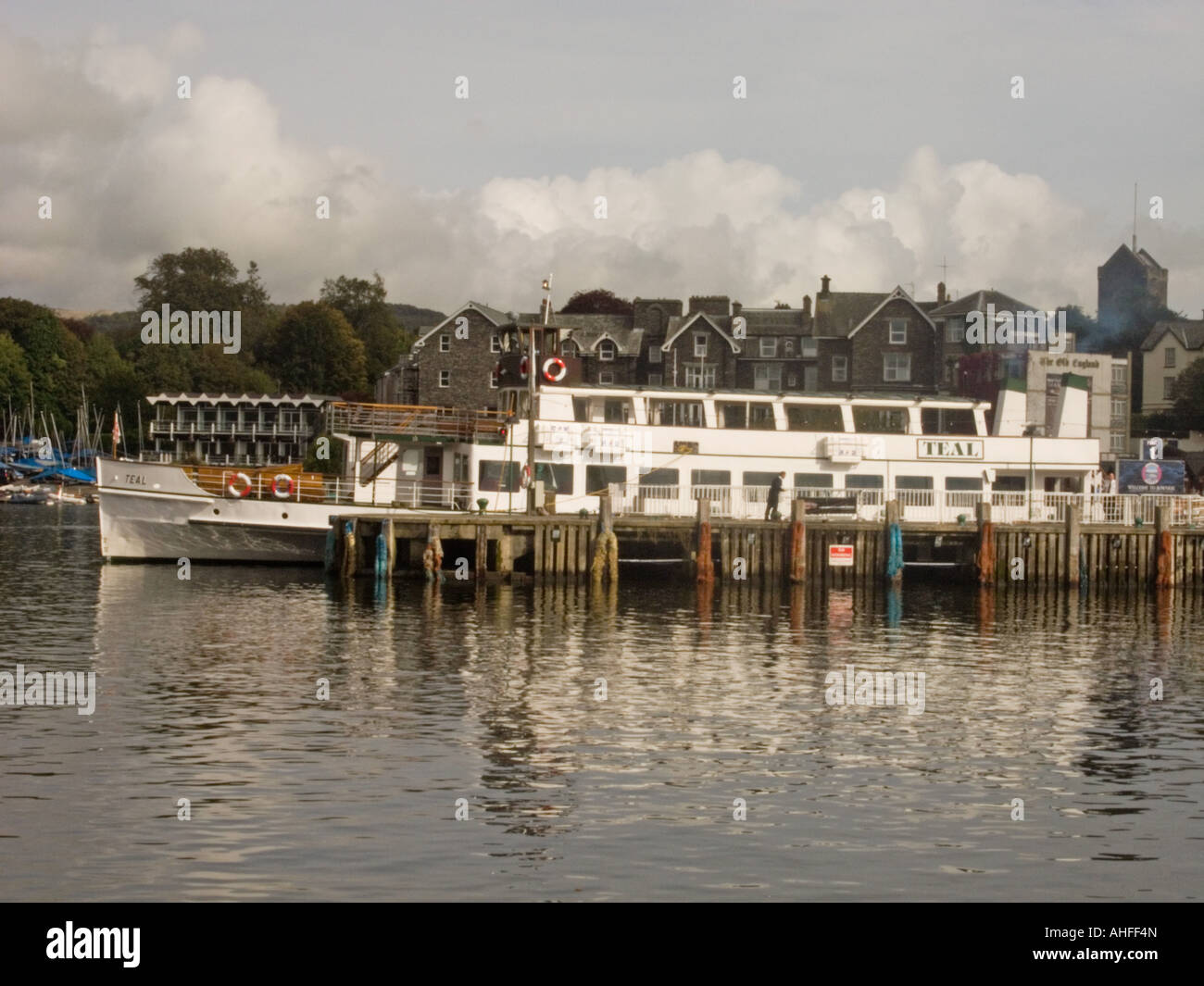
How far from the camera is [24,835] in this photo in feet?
59.4

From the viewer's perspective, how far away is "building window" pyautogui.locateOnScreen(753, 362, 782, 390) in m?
108

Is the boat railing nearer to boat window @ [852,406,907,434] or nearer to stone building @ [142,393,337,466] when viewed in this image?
boat window @ [852,406,907,434]

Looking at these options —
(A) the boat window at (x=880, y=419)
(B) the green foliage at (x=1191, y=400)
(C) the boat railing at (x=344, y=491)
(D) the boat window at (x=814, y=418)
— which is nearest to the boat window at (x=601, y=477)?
(C) the boat railing at (x=344, y=491)

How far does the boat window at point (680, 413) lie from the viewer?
172 ft

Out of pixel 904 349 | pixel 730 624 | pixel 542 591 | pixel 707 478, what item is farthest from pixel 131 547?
pixel 904 349

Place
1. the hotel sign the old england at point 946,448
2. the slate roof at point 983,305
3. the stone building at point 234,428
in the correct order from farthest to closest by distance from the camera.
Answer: the stone building at point 234,428 < the slate roof at point 983,305 < the hotel sign the old england at point 946,448

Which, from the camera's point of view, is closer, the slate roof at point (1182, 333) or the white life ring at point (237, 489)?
the white life ring at point (237, 489)

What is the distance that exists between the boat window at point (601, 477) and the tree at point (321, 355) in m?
106

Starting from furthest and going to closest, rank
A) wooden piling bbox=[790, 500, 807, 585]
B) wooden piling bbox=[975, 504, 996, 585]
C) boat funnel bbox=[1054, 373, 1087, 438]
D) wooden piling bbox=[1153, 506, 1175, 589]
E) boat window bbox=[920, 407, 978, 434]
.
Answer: boat funnel bbox=[1054, 373, 1087, 438] → boat window bbox=[920, 407, 978, 434] → wooden piling bbox=[1153, 506, 1175, 589] → wooden piling bbox=[975, 504, 996, 585] → wooden piling bbox=[790, 500, 807, 585]

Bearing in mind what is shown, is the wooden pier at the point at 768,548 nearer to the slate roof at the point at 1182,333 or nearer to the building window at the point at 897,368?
the building window at the point at 897,368

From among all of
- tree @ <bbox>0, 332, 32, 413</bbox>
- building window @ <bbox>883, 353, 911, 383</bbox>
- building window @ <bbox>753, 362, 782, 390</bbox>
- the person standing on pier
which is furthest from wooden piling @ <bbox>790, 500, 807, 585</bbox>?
tree @ <bbox>0, 332, 32, 413</bbox>

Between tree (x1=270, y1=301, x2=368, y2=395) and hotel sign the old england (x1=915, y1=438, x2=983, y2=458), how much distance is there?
107556 mm

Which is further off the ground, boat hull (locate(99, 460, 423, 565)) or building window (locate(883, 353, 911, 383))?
building window (locate(883, 353, 911, 383))

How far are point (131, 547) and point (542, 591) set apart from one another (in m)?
15.7
